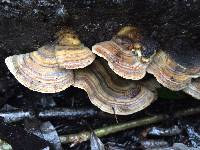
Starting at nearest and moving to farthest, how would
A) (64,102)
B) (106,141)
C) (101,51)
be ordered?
(101,51)
(106,141)
(64,102)

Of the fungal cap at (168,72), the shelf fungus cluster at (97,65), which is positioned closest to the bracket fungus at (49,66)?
the shelf fungus cluster at (97,65)

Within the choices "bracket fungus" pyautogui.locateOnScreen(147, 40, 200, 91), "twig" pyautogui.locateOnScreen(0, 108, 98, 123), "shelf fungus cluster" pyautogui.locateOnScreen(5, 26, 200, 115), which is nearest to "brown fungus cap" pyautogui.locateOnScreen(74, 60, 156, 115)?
"shelf fungus cluster" pyautogui.locateOnScreen(5, 26, 200, 115)

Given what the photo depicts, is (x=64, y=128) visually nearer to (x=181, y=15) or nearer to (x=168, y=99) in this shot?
(x=168, y=99)

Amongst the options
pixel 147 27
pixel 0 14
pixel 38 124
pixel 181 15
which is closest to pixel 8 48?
pixel 0 14

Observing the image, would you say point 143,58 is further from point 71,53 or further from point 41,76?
point 41,76

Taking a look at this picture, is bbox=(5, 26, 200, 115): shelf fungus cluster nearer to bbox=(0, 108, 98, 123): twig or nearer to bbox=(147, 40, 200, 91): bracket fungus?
bbox=(147, 40, 200, 91): bracket fungus

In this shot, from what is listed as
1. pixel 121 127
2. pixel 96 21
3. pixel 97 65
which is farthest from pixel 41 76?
pixel 121 127

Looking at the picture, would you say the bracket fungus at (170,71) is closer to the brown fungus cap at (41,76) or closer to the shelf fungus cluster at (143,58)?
the shelf fungus cluster at (143,58)

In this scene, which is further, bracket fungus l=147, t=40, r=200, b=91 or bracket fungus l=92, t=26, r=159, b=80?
bracket fungus l=147, t=40, r=200, b=91
